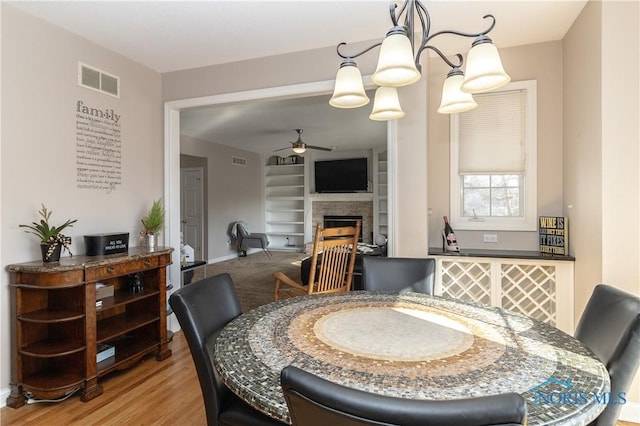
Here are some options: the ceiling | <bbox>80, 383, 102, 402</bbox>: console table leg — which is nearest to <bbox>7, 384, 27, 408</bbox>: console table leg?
<bbox>80, 383, 102, 402</bbox>: console table leg

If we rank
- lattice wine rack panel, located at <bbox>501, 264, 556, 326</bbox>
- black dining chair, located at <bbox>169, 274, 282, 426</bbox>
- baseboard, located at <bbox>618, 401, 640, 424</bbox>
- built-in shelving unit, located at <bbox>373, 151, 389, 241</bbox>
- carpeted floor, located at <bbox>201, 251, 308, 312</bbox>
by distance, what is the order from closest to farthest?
black dining chair, located at <bbox>169, 274, 282, 426</bbox>, baseboard, located at <bbox>618, 401, 640, 424</bbox>, lattice wine rack panel, located at <bbox>501, 264, 556, 326</bbox>, carpeted floor, located at <bbox>201, 251, 308, 312</bbox>, built-in shelving unit, located at <bbox>373, 151, 389, 241</bbox>

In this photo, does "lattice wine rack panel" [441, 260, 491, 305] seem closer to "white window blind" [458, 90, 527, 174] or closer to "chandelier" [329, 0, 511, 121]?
"white window blind" [458, 90, 527, 174]

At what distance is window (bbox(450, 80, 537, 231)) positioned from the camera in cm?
294

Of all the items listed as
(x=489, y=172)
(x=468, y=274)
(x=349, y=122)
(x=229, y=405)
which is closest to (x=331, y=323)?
(x=229, y=405)

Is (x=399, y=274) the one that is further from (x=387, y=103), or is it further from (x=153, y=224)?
(x=153, y=224)

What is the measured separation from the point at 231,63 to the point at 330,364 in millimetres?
2941

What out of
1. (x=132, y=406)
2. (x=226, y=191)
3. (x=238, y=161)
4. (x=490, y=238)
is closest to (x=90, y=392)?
(x=132, y=406)

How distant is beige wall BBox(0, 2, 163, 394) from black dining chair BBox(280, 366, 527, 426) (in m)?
2.52

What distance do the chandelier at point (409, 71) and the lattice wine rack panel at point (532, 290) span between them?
167 centimetres

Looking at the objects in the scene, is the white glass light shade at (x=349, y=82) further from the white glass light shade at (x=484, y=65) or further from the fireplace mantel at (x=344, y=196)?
the fireplace mantel at (x=344, y=196)

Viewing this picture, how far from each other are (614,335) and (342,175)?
743 cm

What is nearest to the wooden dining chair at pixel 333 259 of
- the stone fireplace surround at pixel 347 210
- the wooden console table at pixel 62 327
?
the wooden console table at pixel 62 327

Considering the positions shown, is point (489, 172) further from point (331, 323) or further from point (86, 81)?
point (86, 81)

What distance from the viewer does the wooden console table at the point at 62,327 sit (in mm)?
2148
